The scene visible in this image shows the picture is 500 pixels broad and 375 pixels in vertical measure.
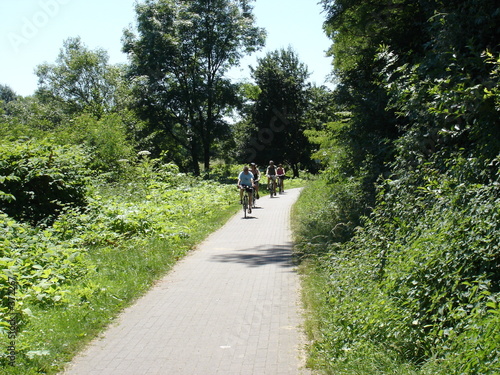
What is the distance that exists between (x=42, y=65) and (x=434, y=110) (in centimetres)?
7068

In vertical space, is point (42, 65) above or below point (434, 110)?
above

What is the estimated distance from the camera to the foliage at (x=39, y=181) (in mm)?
13625

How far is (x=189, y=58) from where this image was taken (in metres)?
47.8

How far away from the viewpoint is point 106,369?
559 centimetres

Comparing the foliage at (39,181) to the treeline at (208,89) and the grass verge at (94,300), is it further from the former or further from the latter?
the treeline at (208,89)

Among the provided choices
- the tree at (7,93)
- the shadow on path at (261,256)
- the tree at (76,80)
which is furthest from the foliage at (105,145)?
the tree at (7,93)

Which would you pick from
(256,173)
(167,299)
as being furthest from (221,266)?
(256,173)

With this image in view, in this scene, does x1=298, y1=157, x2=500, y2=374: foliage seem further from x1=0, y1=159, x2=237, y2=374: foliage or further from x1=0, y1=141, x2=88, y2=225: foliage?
x1=0, y1=141, x2=88, y2=225: foliage

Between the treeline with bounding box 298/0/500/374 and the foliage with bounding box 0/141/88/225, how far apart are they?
6.27 metres

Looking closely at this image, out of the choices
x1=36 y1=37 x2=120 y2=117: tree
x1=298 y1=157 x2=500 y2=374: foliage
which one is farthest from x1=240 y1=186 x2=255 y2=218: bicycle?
x1=36 y1=37 x2=120 y2=117: tree

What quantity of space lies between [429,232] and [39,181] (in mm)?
10646

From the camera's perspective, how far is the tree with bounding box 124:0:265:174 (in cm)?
4597

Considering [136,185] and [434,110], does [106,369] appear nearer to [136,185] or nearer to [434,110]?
[434,110]

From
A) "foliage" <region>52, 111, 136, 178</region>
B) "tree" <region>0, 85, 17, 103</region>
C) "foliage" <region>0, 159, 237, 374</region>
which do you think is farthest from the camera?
"tree" <region>0, 85, 17, 103</region>
